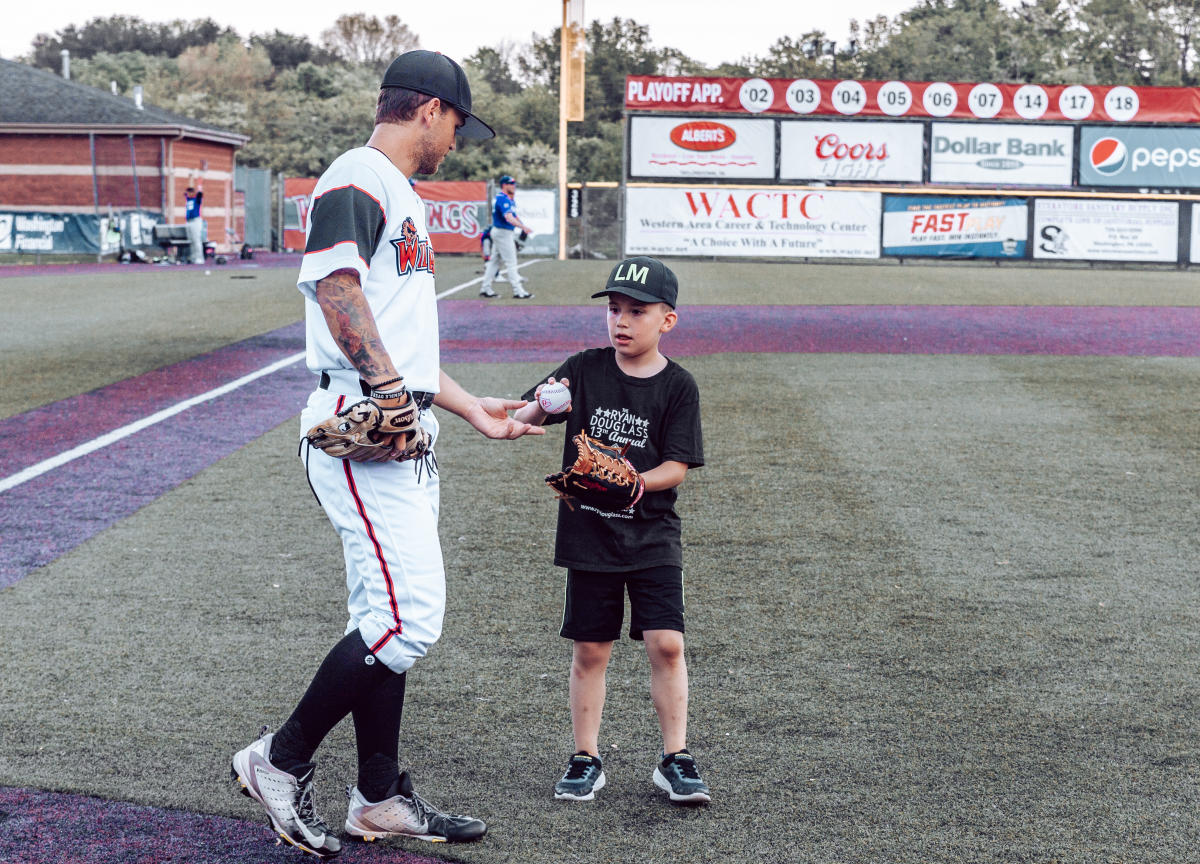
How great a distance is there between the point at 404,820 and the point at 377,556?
0.71 metres

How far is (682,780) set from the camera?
3699 millimetres

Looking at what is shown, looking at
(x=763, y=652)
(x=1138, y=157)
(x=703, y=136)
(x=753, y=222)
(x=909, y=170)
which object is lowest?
(x=763, y=652)

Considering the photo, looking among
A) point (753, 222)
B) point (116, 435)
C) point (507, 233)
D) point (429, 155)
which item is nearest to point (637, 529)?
point (429, 155)

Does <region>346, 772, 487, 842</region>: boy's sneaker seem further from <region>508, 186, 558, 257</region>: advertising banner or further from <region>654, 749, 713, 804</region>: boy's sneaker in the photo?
<region>508, 186, 558, 257</region>: advertising banner

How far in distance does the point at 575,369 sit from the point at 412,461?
71 centimetres

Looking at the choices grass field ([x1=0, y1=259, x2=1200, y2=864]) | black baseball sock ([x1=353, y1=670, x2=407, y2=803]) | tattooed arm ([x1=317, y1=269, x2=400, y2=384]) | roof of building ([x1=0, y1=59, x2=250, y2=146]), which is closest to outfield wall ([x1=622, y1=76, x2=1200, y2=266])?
roof of building ([x1=0, y1=59, x2=250, y2=146])

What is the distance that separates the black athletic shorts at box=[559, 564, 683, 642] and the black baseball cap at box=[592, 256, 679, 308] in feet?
2.49

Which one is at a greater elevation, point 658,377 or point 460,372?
point 658,377

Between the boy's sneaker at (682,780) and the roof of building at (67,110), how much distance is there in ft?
123

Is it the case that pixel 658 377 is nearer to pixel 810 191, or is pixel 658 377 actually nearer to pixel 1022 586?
pixel 1022 586

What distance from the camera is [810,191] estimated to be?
37656 millimetres

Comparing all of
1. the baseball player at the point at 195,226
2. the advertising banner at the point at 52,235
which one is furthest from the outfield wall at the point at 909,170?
the advertising banner at the point at 52,235

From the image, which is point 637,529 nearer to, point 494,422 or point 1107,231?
point 494,422

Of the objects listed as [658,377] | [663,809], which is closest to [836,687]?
[663,809]
